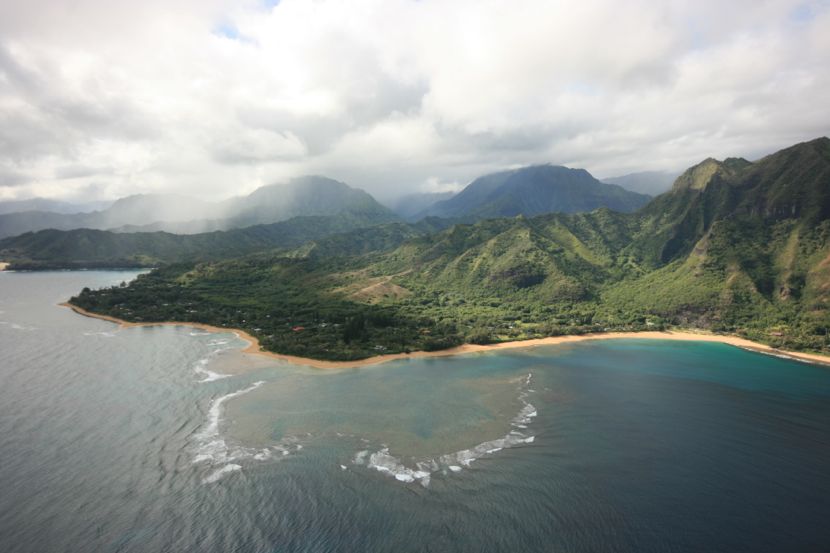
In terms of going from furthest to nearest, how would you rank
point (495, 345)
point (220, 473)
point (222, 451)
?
point (495, 345)
point (222, 451)
point (220, 473)

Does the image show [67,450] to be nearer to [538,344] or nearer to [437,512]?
[437,512]

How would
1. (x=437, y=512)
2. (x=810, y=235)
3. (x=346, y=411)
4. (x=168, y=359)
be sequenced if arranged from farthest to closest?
(x=810, y=235) → (x=168, y=359) → (x=346, y=411) → (x=437, y=512)

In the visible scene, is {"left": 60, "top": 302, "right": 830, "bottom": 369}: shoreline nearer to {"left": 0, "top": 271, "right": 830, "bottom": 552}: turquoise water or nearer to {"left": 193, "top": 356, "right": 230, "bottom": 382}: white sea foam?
Result: {"left": 0, "top": 271, "right": 830, "bottom": 552}: turquoise water

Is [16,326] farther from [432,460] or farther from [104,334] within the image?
[432,460]

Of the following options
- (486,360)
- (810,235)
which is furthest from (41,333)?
(810,235)

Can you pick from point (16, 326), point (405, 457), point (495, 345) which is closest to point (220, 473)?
point (405, 457)
